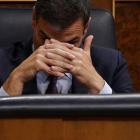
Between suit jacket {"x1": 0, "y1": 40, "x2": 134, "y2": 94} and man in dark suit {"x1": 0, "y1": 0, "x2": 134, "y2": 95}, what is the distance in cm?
1

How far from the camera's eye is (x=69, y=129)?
0.53m

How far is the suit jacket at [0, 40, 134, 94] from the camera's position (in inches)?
42.0

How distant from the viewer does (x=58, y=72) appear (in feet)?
3.01

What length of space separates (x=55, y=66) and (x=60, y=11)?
0.43ft

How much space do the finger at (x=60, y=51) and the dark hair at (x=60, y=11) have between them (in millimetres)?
49

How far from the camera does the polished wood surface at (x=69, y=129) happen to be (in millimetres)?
527

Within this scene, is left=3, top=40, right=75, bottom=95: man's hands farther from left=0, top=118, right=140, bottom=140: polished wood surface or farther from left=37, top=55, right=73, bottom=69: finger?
left=0, top=118, right=140, bottom=140: polished wood surface

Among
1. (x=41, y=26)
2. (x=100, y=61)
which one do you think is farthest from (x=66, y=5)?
(x=100, y=61)

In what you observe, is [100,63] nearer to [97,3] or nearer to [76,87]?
[76,87]

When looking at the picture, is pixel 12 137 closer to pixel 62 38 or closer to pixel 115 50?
pixel 62 38

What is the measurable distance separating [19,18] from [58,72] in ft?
0.94

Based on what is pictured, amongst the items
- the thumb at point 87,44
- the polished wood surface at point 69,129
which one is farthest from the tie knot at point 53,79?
the polished wood surface at point 69,129

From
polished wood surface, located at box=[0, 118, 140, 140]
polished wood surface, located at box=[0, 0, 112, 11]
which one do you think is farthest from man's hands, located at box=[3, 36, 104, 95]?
polished wood surface, located at box=[0, 0, 112, 11]

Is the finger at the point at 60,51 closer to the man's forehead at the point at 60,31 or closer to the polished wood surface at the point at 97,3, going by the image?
the man's forehead at the point at 60,31
